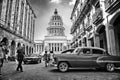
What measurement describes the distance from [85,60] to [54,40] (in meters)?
67.6

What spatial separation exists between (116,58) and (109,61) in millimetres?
585

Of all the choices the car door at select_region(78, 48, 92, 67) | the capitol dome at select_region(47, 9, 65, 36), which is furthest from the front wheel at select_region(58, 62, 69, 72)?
the capitol dome at select_region(47, 9, 65, 36)

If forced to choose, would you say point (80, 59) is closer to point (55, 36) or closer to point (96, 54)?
point (96, 54)

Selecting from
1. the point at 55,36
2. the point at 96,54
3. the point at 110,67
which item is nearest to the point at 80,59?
the point at 96,54

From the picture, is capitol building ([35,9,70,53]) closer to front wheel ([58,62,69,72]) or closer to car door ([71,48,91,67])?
front wheel ([58,62,69,72])

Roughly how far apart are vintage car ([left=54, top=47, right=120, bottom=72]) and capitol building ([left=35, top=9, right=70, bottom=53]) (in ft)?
205

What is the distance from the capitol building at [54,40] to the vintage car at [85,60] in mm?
62381

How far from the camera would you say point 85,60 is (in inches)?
247

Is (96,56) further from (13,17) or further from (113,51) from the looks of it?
(13,17)

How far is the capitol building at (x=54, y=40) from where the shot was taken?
241 feet

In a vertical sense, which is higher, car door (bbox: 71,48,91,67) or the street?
car door (bbox: 71,48,91,67)

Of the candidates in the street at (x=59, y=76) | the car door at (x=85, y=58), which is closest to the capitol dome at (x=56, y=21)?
the car door at (x=85, y=58)

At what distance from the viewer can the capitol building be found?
73.3 metres

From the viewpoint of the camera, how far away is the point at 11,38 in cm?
2081
